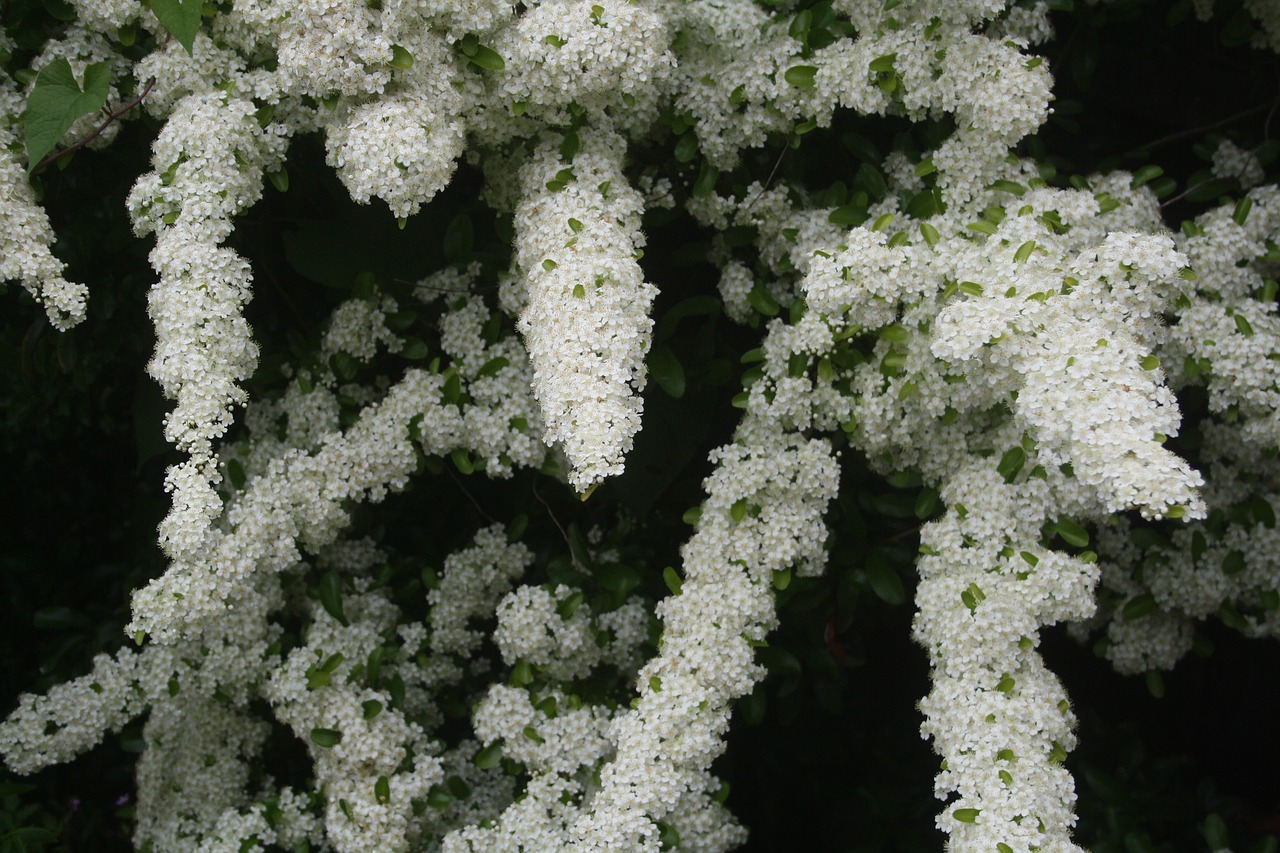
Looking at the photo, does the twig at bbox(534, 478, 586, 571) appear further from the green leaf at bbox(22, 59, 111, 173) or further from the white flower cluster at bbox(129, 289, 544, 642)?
the green leaf at bbox(22, 59, 111, 173)

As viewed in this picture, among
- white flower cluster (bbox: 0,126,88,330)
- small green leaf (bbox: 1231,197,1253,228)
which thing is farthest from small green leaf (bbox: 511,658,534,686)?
small green leaf (bbox: 1231,197,1253,228)

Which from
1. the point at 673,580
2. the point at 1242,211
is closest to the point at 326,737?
the point at 673,580

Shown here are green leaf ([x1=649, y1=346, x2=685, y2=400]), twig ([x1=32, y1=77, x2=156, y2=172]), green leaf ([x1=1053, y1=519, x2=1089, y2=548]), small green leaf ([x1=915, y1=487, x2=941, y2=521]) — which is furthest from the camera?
green leaf ([x1=649, y1=346, x2=685, y2=400])

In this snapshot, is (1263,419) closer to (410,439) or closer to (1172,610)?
(1172,610)

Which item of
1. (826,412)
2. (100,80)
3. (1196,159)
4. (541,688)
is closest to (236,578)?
(541,688)

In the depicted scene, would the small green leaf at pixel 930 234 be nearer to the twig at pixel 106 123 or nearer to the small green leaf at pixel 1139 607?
the small green leaf at pixel 1139 607

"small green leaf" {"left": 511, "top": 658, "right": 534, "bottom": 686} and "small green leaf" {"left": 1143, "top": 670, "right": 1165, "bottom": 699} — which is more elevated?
"small green leaf" {"left": 511, "top": 658, "right": 534, "bottom": 686}

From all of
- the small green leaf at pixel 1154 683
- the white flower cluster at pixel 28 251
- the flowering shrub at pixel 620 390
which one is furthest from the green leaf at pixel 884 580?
the white flower cluster at pixel 28 251

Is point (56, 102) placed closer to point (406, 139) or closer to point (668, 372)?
point (406, 139)

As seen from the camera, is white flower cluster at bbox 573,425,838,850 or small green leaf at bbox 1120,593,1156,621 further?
small green leaf at bbox 1120,593,1156,621
